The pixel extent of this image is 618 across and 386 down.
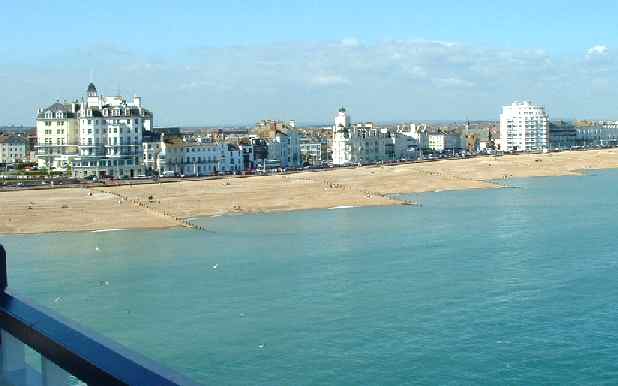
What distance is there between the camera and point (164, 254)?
3081cm

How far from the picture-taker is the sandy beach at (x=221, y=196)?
41344 millimetres

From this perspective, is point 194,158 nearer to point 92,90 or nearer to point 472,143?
point 92,90

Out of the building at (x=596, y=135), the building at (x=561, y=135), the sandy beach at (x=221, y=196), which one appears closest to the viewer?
the sandy beach at (x=221, y=196)

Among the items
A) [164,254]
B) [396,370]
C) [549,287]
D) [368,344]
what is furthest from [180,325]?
[164,254]

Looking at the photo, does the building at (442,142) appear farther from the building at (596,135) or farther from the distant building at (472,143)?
the building at (596,135)

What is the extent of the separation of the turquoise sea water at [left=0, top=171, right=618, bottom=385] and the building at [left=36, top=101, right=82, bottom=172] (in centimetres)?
3589

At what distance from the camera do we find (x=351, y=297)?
21891 mm

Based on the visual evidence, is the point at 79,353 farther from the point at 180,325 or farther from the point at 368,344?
the point at 180,325

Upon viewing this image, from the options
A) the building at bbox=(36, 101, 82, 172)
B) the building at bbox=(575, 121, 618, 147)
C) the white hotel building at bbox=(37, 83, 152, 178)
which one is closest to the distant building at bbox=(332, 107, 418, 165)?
the white hotel building at bbox=(37, 83, 152, 178)

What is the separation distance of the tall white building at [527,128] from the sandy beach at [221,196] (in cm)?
3551

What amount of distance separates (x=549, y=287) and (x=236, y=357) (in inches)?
395

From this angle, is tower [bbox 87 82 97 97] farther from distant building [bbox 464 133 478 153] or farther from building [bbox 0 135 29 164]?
distant building [bbox 464 133 478 153]

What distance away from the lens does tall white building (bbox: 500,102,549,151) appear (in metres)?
116

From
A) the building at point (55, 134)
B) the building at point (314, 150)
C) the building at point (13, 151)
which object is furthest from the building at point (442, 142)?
the building at point (55, 134)
